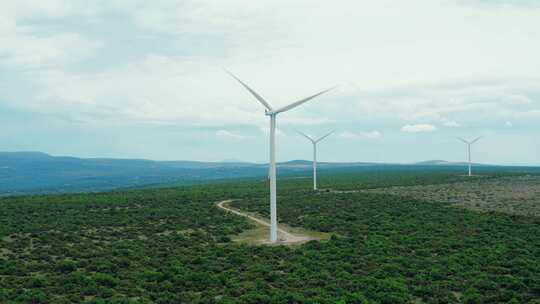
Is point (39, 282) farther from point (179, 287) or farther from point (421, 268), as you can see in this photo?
point (421, 268)

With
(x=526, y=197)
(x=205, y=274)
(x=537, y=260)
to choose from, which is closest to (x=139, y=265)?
(x=205, y=274)

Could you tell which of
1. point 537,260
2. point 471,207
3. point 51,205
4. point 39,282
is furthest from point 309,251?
point 51,205

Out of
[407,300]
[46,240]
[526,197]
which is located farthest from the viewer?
[526,197]

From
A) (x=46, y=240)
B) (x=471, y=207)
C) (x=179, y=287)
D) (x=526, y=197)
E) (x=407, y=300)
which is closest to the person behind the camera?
(x=407, y=300)

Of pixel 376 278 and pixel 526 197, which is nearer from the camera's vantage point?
pixel 376 278

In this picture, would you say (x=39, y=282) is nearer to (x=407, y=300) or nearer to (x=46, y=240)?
(x=46, y=240)

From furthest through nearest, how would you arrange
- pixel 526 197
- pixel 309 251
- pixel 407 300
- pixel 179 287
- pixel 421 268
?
pixel 526 197
pixel 309 251
pixel 421 268
pixel 179 287
pixel 407 300
